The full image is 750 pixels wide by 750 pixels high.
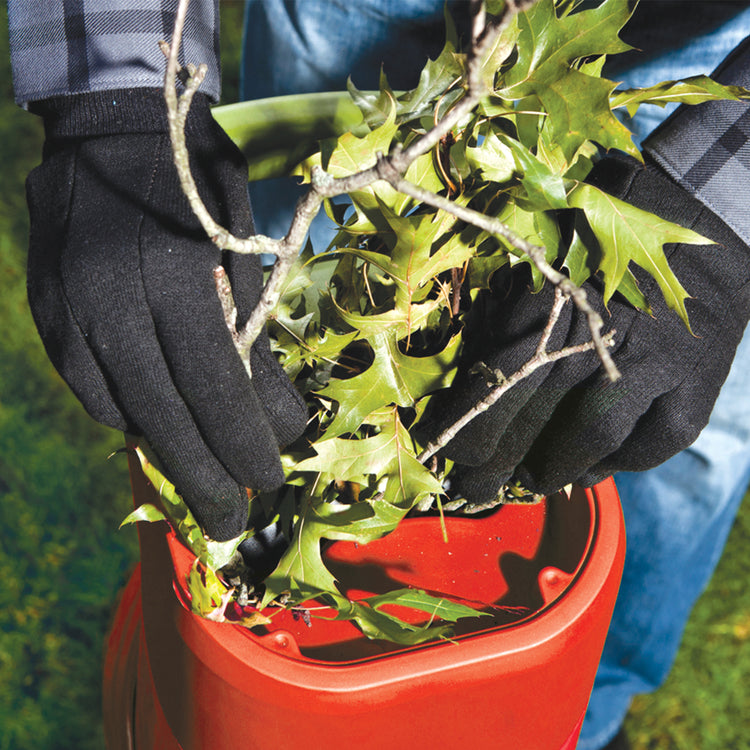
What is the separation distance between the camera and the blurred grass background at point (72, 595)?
1.34m

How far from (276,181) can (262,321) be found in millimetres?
724

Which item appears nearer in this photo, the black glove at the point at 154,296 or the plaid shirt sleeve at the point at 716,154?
the black glove at the point at 154,296

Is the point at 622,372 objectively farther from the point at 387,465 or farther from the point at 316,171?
the point at 316,171

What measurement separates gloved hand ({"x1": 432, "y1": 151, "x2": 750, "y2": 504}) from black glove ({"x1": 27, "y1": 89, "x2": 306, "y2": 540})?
189 millimetres

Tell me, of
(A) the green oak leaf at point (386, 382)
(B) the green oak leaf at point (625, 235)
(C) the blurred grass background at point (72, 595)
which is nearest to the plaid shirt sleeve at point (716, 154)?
(B) the green oak leaf at point (625, 235)

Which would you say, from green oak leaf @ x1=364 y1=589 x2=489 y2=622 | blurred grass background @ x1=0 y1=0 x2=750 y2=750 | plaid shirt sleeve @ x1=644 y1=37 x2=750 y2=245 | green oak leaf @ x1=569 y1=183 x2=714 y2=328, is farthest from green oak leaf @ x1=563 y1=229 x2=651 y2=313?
blurred grass background @ x1=0 y1=0 x2=750 y2=750

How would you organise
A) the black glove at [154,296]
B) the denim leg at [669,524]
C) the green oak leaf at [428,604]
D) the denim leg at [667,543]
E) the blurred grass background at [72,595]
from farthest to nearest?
the blurred grass background at [72,595]
the denim leg at [667,543]
the denim leg at [669,524]
the green oak leaf at [428,604]
the black glove at [154,296]

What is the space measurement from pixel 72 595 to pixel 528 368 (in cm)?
119

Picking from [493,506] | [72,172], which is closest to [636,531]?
[493,506]

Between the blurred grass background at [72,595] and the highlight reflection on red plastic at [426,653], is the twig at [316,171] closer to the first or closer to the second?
the highlight reflection on red plastic at [426,653]

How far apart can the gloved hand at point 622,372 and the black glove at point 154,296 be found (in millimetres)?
189

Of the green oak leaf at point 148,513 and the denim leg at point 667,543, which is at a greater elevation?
the green oak leaf at point 148,513

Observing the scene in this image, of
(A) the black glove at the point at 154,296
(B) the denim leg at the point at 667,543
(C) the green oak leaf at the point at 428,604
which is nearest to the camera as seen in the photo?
(A) the black glove at the point at 154,296

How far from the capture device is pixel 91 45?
1.99ft
